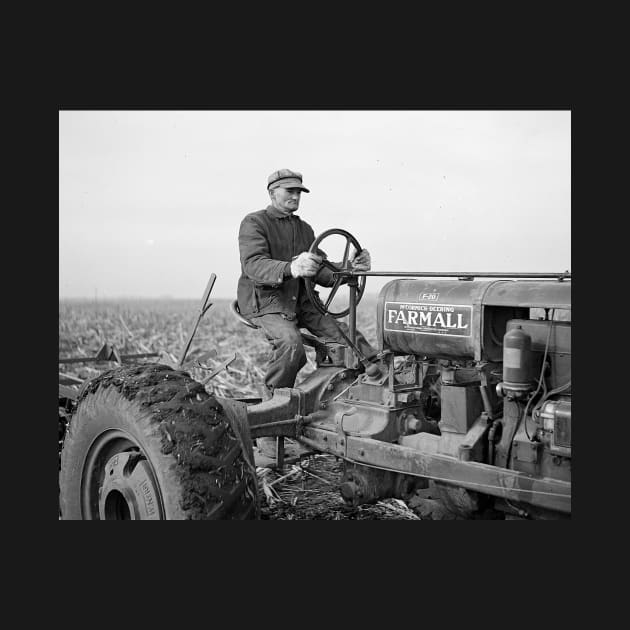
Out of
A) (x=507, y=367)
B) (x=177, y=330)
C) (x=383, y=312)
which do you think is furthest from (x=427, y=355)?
(x=177, y=330)

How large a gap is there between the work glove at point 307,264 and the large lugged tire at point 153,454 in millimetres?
997

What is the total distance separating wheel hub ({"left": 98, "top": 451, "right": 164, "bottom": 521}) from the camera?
339 cm

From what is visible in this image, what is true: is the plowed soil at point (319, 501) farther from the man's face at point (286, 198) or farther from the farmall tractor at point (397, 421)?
the man's face at point (286, 198)

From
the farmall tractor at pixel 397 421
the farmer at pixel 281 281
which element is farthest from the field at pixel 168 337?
the farmall tractor at pixel 397 421

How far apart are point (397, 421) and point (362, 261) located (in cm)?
107

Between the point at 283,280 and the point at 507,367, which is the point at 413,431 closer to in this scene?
the point at 507,367

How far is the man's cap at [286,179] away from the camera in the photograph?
15.8 feet

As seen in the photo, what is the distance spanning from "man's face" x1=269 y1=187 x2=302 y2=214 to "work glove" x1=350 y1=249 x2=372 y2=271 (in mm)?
650

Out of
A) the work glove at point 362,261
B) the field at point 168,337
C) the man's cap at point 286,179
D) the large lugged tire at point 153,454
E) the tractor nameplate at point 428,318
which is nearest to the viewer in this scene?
the large lugged tire at point 153,454

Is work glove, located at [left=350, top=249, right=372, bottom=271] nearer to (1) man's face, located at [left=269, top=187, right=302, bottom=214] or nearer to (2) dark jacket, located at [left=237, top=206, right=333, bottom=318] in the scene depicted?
(2) dark jacket, located at [left=237, top=206, right=333, bottom=318]

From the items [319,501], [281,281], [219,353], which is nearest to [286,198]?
[281,281]

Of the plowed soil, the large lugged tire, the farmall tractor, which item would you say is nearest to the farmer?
the farmall tractor

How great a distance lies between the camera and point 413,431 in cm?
410

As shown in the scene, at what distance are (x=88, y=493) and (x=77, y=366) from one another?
192 inches
